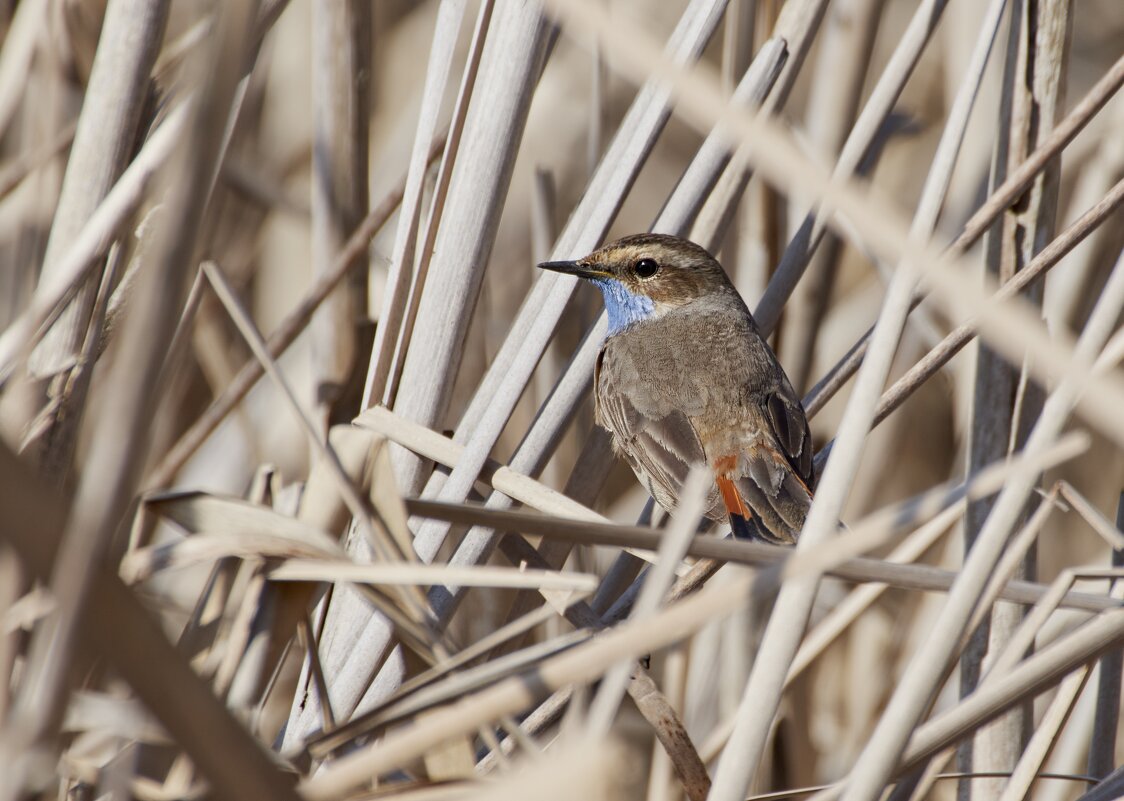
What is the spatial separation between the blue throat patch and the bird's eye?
0.07 m

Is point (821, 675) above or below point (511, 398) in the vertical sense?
below

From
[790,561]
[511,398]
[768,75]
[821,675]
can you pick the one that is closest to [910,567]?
[790,561]

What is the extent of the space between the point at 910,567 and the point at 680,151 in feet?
12.9

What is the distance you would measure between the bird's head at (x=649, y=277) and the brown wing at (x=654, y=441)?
1.05ft

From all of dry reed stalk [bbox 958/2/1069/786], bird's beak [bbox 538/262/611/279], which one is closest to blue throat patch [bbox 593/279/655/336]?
bird's beak [bbox 538/262/611/279]

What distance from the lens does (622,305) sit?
3650 mm

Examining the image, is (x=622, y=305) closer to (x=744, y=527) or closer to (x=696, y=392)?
(x=696, y=392)

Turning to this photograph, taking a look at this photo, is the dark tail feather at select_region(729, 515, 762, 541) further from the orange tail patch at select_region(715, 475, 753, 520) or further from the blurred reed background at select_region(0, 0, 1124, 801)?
the blurred reed background at select_region(0, 0, 1124, 801)

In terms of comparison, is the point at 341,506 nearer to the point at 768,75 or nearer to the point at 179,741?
the point at 179,741

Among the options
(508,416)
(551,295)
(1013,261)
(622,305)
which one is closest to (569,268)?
(551,295)

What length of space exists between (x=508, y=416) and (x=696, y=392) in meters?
1.25

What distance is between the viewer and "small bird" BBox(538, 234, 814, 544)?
10.1 ft

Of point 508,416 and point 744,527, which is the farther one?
point 744,527

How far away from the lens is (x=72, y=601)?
3.14 feet
